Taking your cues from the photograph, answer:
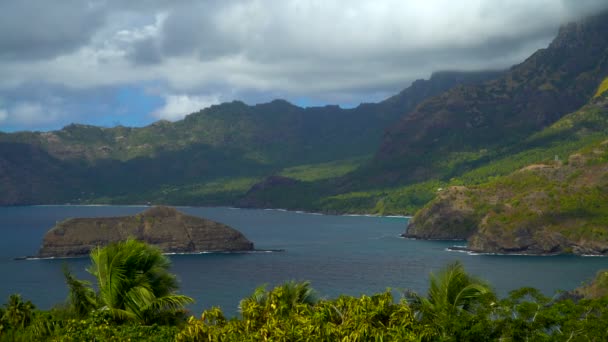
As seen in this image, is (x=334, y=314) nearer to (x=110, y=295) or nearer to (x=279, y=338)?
(x=279, y=338)

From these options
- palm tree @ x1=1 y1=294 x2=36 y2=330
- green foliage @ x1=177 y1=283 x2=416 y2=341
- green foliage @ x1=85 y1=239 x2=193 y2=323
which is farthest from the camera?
palm tree @ x1=1 y1=294 x2=36 y2=330

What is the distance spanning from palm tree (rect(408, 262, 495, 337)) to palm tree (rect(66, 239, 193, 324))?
430 inches

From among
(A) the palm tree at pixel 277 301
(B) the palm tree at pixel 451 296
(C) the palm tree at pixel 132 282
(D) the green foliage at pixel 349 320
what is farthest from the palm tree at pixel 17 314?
(B) the palm tree at pixel 451 296

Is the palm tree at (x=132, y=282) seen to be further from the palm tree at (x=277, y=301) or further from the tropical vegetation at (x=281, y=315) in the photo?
the palm tree at (x=277, y=301)

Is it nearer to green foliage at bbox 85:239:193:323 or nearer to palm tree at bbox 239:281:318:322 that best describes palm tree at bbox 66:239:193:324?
green foliage at bbox 85:239:193:323

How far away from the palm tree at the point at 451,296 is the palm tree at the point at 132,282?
10.9 metres

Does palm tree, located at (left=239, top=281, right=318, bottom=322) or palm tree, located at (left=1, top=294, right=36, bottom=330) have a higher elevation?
palm tree, located at (left=239, top=281, right=318, bottom=322)

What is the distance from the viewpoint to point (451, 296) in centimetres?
3141

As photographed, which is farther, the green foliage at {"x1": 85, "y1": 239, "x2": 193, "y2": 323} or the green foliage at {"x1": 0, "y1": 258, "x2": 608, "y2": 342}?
the green foliage at {"x1": 85, "y1": 239, "x2": 193, "y2": 323}

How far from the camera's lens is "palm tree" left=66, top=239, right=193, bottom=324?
29562 millimetres

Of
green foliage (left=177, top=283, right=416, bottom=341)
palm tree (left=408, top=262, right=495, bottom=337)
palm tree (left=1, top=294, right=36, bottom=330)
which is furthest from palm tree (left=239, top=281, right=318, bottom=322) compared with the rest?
A: palm tree (left=1, top=294, right=36, bottom=330)

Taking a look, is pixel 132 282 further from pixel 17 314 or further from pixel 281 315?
pixel 281 315

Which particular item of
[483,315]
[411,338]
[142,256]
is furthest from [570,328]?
[142,256]

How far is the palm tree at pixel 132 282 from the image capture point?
29562mm
